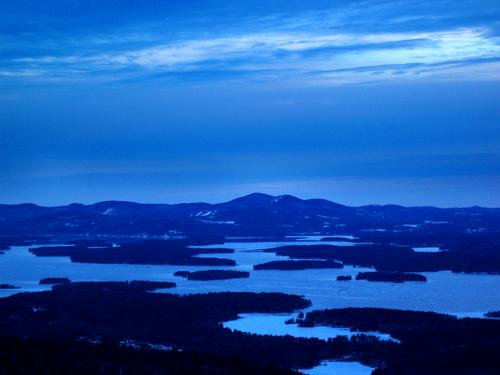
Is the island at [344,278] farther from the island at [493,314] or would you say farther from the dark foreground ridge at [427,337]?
the island at [493,314]

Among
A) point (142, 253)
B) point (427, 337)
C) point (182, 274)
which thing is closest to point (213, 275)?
point (182, 274)

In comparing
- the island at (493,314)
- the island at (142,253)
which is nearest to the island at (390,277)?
the island at (142,253)

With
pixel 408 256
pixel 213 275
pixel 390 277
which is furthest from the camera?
pixel 408 256

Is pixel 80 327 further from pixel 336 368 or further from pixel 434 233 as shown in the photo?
pixel 434 233

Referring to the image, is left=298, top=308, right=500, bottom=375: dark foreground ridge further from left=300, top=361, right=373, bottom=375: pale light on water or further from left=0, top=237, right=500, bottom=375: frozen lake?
left=0, top=237, right=500, bottom=375: frozen lake

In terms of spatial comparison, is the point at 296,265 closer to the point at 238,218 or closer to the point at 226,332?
the point at 226,332

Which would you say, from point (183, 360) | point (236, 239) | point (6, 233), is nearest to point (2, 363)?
point (183, 360)

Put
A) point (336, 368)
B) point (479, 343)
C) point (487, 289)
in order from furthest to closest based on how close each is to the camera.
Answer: point (487, 289)
point (479, 343)
point (336, 368)
